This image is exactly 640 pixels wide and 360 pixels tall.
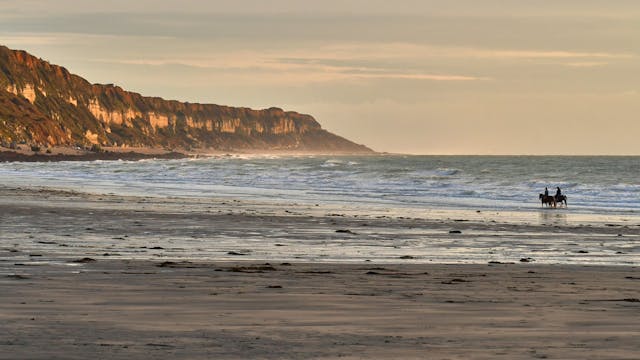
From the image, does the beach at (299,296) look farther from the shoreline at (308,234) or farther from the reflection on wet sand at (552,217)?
the reflection on wet sand at (552,217)

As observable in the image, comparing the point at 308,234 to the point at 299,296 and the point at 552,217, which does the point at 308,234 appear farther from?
the point at 552,217

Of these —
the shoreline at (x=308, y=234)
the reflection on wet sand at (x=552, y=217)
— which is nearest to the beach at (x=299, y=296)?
the shoreline at (x=308, y=234)

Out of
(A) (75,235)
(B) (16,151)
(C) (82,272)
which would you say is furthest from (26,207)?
(B) (16,151)

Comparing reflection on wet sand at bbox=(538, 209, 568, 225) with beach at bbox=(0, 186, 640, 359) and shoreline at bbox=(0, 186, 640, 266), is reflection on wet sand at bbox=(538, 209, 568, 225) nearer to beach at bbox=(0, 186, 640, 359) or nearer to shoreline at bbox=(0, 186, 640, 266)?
shoreline at bbox=(0, 186, 640, 266)

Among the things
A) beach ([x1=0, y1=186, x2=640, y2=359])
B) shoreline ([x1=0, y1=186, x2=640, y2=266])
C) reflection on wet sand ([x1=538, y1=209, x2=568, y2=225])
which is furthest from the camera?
reflection on wet sand ([x1=538, y1=209, x2=568, y2=225])

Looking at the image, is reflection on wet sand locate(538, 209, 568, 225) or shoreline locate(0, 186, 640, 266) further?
reflection on wet sand locate(538, 209, 568, 225)

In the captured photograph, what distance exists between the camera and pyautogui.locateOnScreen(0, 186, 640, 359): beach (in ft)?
29.9

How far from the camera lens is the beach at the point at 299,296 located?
29.9ft

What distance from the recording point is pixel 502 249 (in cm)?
2197

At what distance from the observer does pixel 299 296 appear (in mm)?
12812

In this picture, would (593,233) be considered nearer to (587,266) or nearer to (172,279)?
(587,266)

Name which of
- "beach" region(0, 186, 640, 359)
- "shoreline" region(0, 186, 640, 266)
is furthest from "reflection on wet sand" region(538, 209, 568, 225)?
"beach" region(0, 186, 640, 359)

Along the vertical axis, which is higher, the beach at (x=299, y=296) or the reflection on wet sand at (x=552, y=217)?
the beach at (x=299, y=296)

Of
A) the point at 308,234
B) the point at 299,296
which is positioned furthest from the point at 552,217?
the point at 299,296
